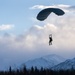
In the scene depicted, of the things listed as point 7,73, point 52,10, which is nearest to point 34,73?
point 7,73

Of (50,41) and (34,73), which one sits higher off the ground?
(34,73)

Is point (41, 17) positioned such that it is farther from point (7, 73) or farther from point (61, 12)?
point (7, 73)

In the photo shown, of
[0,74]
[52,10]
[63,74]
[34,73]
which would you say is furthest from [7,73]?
[52,10]

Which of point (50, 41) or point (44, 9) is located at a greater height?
point (44, 9)

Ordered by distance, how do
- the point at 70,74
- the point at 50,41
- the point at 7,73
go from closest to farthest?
the point at 50,41
the point at 70,74
the point at 7,73

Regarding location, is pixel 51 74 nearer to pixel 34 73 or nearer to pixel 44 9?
pixel 34 73

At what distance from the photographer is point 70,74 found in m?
161

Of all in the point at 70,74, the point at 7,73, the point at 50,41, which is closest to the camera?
the point at 50,41

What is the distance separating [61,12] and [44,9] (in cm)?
309

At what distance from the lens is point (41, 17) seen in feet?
202

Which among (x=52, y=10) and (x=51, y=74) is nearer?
(x=52, y=10)

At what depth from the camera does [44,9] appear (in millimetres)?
61969

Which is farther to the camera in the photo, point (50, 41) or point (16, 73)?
point (16, 73)

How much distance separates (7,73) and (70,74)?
1241 inches
